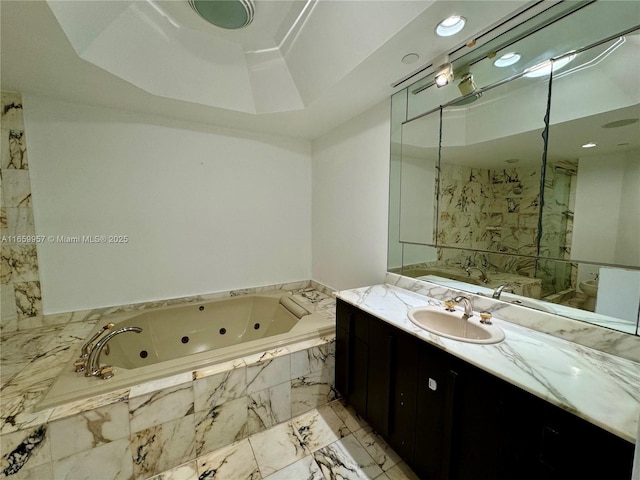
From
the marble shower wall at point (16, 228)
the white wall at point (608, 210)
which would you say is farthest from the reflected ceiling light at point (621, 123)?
the marble shower wall at point (16, 228)

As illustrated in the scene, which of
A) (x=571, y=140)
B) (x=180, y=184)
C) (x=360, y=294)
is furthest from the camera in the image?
(x=180, y=184)

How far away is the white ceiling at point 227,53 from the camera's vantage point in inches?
46.9

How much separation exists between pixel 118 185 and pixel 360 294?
2.24 m

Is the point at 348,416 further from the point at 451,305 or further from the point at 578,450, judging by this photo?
the point at 578,450

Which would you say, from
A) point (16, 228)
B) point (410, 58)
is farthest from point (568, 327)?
point (16, 228)

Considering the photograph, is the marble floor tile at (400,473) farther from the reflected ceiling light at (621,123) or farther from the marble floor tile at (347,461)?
the reflected ceiling light at (621,123)

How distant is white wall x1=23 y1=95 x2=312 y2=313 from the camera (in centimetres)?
192

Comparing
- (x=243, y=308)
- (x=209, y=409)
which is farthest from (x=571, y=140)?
(x=243, y=308)

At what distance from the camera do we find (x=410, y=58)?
142cm

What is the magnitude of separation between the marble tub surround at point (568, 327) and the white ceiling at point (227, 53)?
142 cm

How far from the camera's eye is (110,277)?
6.97ft

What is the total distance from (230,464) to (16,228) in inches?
90.0

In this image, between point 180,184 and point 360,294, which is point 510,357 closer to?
point 360,294
